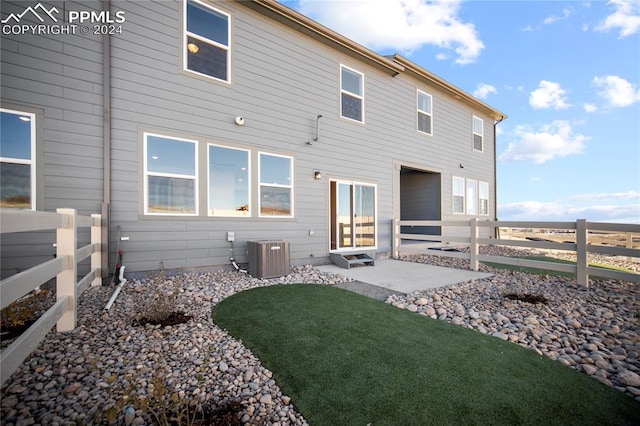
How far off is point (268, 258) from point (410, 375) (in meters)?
3.71

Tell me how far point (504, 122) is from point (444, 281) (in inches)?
461

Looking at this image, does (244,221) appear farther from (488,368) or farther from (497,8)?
(497,8)

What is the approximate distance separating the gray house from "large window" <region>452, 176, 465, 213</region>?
357cm

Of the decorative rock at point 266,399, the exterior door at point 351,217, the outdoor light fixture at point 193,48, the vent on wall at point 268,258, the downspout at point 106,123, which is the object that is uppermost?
the outdoor light fixture at point 193,48

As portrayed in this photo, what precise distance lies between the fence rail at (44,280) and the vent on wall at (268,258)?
2.56m

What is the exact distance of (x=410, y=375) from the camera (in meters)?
2.24

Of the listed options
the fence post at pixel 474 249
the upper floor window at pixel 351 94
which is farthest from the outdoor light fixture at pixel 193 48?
the fence post at pixel 474 249

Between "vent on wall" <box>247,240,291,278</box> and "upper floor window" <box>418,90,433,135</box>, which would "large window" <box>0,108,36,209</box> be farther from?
"upper floor window" <box>418,90,433,135</box>

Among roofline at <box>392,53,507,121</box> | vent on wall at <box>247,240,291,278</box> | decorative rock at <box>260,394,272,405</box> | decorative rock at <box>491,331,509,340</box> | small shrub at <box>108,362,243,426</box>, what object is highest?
roofline at <box>392,53,507,121</box>

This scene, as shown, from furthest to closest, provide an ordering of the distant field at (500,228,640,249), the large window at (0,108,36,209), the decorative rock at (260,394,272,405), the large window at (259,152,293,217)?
the distant field at (500,228,640,249) < the large window at (259,152,293,217) < the large window at (0,108,36,209) < the decorative rock at (260,394,272,405)

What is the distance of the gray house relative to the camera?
420 cm

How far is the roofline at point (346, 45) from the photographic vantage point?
244 inches

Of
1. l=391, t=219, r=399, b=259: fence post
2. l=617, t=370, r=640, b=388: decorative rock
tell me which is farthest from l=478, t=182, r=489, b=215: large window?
l=617, t=370, r=640, b=388: decorative rock

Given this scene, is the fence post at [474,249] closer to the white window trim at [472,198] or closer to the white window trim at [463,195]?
the white window trim at [463,195]
